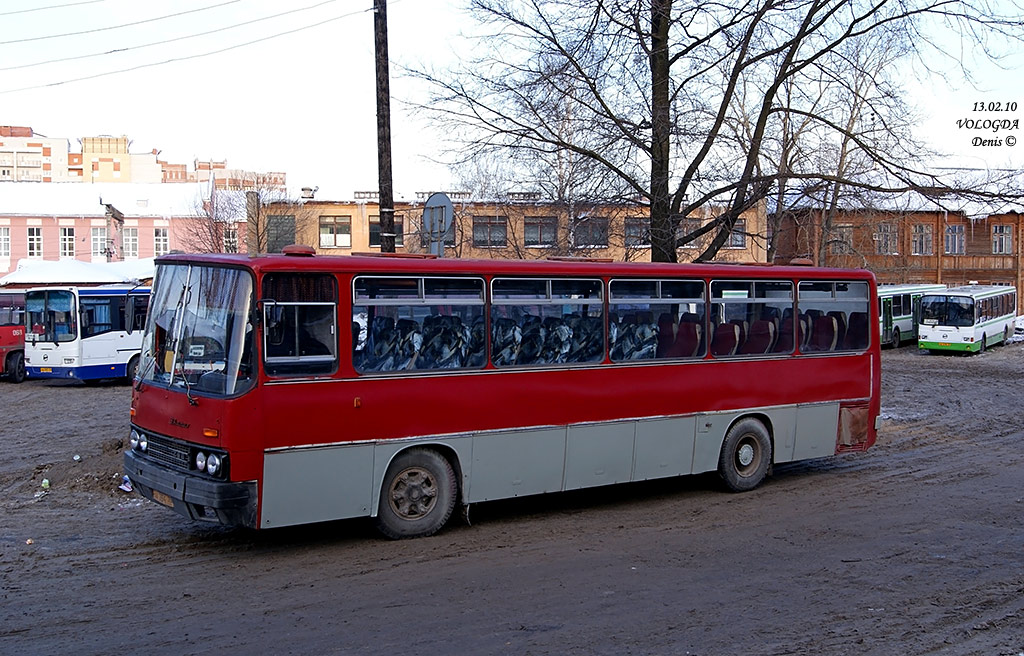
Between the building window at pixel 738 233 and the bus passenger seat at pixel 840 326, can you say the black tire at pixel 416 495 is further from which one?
the building window at pixel 738 233

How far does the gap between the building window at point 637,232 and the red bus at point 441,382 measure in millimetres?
4098

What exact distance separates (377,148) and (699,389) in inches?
235

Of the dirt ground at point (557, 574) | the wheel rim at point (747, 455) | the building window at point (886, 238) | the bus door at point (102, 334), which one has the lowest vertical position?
the dirt ground at point (557, 574)

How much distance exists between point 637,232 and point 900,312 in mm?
33312

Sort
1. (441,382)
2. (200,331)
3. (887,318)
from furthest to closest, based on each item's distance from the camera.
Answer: (887,318)
(441,382)
(200,331)

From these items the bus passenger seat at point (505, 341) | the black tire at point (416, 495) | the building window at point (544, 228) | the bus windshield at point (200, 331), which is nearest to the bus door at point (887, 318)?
the building window at point (544, 228)

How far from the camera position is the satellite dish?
13539 millimetres

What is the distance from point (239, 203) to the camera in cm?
6097

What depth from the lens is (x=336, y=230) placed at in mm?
62062

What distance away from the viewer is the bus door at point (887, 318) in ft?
145

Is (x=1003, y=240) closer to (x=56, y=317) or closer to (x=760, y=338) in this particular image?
(x=56, y=317)

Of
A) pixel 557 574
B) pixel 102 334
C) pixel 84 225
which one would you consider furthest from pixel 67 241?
pixel 557 574

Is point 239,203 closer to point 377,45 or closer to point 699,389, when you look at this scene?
point 377,45

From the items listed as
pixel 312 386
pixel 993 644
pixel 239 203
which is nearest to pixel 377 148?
pixel 312 386
